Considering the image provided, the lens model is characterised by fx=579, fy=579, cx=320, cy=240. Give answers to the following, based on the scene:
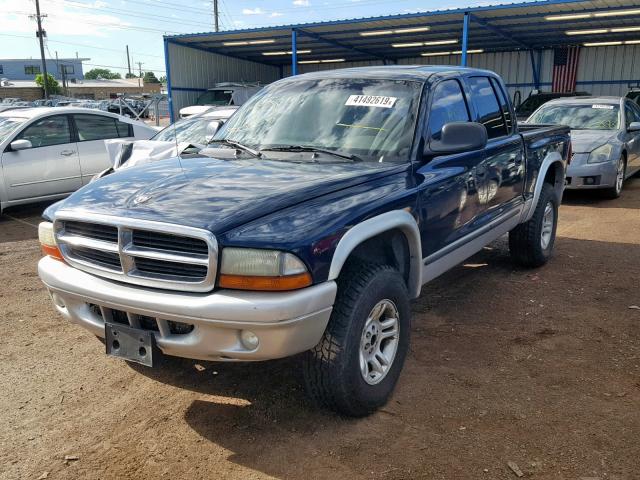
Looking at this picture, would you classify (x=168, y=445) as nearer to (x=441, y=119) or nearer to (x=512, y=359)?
(x=512, y=359)

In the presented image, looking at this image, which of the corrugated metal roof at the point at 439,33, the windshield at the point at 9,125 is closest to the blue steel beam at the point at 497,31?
the corrugated metal roof at the point at 439,33

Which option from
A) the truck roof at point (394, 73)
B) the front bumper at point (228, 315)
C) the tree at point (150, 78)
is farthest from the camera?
the tree at point (150, 78)

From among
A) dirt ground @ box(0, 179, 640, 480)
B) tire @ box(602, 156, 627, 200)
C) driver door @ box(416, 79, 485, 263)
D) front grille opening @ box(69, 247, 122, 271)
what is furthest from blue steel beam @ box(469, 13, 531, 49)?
front grille opening @ box(69, 247, 122, 271)

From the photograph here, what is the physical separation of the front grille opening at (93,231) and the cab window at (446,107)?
200 cm

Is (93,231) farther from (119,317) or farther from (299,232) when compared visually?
(299,232)

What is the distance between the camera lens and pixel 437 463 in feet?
8.75

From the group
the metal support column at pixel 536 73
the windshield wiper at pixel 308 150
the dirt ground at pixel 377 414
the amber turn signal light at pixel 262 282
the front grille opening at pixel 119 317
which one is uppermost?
the metal support column at pixel 536 73

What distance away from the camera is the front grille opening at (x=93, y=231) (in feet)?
9.12

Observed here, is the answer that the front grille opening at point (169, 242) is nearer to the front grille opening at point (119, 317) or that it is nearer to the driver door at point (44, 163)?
the front grille opening at point (119, 317)

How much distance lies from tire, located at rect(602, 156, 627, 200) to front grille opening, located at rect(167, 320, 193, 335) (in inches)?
324

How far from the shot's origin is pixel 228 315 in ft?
8.10

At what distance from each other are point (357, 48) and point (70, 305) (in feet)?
68.4

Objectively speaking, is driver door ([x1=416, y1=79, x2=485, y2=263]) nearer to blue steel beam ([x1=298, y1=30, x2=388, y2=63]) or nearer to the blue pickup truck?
the blue pickup truck

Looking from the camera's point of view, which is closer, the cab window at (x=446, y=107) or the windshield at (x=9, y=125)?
the cab window at (x=446, y=107)
